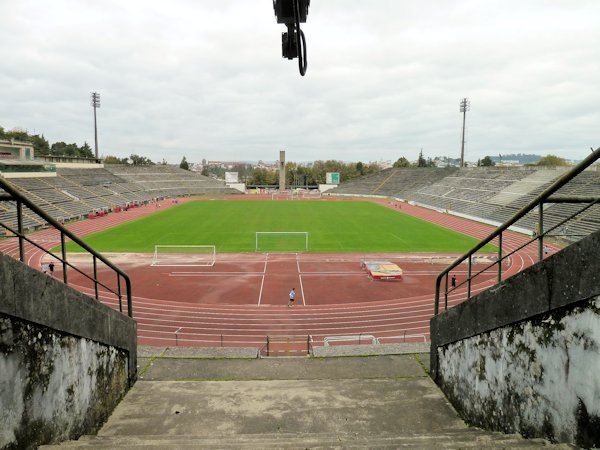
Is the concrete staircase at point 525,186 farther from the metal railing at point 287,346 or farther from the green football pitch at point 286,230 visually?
the metal railing at point 287,346

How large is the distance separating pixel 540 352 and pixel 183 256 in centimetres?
3092

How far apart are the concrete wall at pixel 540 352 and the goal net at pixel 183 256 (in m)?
26.4

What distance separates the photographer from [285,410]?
5.27 meters

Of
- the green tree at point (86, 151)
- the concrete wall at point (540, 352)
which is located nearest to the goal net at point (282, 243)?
the concrete wall at point (540, 352)

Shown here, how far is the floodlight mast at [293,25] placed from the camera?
20.6ft

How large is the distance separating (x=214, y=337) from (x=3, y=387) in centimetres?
1429

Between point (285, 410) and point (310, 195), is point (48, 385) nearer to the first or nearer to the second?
point (285, 410)

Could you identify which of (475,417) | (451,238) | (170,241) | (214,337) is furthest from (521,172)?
(475,417)

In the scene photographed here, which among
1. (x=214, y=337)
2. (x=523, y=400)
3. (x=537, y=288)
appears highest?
(x=537, y=288)

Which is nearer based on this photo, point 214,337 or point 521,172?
point 214,337

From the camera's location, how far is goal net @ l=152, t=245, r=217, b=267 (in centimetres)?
3016

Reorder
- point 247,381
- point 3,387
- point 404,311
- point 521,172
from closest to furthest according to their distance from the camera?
point 3,387 < point 247,381 < point 404,311 < point 521,172

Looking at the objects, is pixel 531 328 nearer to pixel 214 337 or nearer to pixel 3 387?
pixel 3 387

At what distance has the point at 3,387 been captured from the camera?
3287 mm
